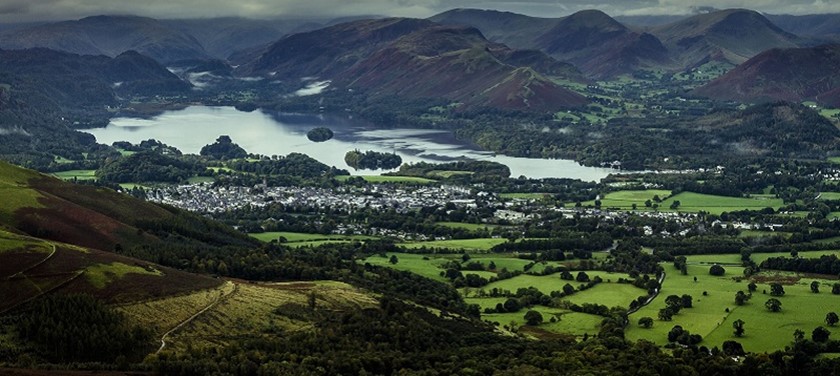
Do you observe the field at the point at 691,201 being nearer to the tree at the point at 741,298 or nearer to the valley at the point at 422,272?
the valley at the point at 422,272

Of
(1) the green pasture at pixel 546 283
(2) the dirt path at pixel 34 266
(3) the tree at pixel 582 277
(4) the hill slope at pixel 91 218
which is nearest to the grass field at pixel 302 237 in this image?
(4) the hill slope at pixel 91 218

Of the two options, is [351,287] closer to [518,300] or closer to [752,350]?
[518,300]

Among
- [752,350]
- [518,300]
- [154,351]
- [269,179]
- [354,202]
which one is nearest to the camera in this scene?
[154,351]

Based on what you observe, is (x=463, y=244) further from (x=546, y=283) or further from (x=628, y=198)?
(x=628, y=198)

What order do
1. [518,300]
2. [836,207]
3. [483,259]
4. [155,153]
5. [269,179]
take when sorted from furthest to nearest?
1. [155,153]
2. [269,179]
3. [836,207]
4. [483,259]
5. [518,300]

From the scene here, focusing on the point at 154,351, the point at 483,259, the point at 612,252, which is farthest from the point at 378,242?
the point at 154,351

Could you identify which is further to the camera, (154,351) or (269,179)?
(269,179)
